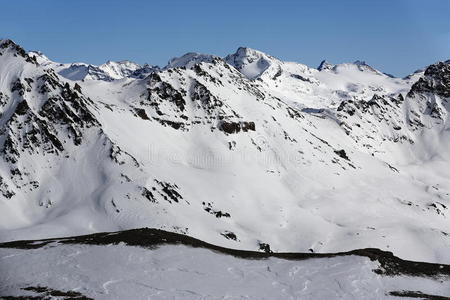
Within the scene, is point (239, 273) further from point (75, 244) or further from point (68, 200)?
point (68, 200)

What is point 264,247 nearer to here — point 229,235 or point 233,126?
point 229,235

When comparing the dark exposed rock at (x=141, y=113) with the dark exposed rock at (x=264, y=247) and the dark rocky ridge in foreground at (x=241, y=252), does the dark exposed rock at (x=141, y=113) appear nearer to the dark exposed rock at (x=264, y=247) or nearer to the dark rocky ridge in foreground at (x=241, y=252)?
the dark exposed rock at (x=264, y=247)

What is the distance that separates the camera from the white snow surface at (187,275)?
38188 millimetres

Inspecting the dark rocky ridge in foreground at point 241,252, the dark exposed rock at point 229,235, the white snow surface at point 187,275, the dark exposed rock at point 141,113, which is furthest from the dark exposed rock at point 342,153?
the white snow surface at point 187,275

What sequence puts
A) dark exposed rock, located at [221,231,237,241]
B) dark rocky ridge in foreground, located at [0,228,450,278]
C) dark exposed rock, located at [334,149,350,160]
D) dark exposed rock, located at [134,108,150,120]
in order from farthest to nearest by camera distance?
1. dark exposed rock, located at [334,149,350,160]
2. dark exposed rock, located at [134,108,150,120]
3. dark exposed rock, located at [221,231,237,241]
4. dark rocky ridge in foreground, located at [0,228,450,278]

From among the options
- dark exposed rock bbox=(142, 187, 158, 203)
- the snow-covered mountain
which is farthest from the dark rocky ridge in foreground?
dark exposed rock bbox=(142, 187, 158, 203)

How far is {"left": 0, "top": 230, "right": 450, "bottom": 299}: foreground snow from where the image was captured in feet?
125

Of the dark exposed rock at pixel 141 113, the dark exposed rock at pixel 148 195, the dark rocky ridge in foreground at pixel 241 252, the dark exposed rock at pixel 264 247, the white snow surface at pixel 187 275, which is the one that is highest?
the dark exposed rock at pixel 141 113

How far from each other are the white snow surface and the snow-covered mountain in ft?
191

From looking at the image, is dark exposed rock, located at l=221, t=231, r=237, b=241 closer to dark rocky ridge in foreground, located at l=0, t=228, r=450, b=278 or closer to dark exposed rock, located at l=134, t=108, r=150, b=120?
dark exposed rock, located at l=134, t=108, r=150, b=120

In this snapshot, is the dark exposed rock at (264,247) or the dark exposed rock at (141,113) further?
the dark exposed rock at (141,113)

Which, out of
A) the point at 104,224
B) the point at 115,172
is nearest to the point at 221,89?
the point at 115,172

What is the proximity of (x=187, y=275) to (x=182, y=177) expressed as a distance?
313 ft

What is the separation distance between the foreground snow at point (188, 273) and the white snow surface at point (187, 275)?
0.21ft
